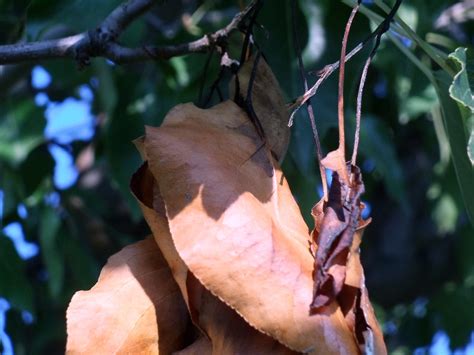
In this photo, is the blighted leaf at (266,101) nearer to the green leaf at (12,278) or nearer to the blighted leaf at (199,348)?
the blighted leaf at (199,348)

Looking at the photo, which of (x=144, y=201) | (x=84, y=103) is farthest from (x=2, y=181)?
(x=144, y=201)

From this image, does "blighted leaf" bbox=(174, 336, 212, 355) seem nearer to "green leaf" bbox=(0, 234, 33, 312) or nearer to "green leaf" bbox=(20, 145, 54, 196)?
"green leaf" bbox=(0, 234, 33, 312)

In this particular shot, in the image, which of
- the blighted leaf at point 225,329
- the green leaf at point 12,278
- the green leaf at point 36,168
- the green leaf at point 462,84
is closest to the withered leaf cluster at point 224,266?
the blighted leaf at point 225,329

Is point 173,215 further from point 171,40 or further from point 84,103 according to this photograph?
point 84,103

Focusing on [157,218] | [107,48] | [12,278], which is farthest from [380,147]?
[157,218]

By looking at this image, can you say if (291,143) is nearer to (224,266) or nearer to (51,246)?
(224,266)
